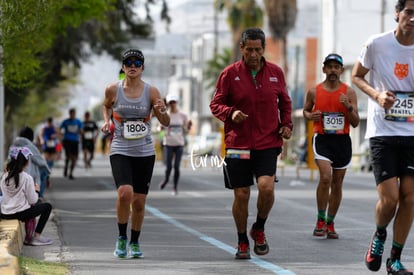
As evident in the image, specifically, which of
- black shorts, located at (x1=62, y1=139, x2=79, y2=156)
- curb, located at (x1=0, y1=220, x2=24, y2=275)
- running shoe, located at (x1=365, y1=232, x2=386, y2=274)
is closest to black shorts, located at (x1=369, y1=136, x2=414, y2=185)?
running shoe, located at (x1=365, y1=232, x2=386, y2=274)

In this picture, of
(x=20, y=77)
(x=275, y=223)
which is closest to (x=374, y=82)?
(x=275, y=223)

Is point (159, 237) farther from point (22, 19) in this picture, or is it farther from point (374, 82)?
point (374, 82)

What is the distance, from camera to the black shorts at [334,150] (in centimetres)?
1379

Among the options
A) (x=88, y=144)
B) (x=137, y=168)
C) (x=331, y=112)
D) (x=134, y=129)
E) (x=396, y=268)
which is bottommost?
(x=88, y=144)

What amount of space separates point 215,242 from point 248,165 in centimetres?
220

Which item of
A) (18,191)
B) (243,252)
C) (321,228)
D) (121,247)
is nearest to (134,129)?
(121,247)

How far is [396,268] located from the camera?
9.30 metres

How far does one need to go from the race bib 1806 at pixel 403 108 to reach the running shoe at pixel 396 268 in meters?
1.12

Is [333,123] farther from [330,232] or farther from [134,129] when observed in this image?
[134,129]

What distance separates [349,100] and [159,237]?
2681 millimetres

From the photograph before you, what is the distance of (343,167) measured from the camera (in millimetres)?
13812

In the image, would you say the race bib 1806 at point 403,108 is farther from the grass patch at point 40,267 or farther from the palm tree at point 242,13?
the palm tree at point 242,13

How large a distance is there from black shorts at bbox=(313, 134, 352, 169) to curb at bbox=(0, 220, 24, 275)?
349 centimetres

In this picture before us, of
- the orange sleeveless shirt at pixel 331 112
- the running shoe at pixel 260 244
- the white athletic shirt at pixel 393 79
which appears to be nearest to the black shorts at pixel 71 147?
the orange sleeveless shirt at pixel 331 112
